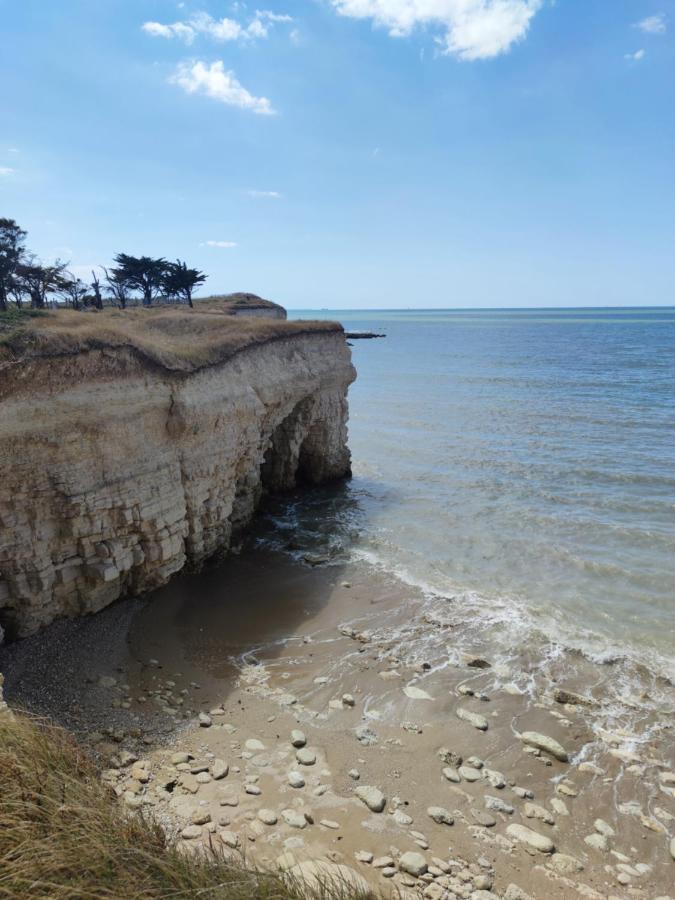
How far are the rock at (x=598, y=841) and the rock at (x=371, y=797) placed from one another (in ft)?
9.26

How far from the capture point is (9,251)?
36.0m

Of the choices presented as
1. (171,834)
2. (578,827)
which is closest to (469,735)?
(578,827)

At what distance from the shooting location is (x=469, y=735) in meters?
9.73

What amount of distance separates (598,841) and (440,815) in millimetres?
2150

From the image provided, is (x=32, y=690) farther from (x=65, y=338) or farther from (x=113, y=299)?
(x=113, y=299)

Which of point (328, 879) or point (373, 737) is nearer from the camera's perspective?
point (328, 879)

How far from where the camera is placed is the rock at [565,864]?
7191 mm

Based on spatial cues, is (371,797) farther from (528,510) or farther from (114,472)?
(528,510)

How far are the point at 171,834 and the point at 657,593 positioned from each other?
1266cm

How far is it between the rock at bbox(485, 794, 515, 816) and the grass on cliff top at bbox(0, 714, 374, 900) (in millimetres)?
3691

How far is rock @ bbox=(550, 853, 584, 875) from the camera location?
719 cm

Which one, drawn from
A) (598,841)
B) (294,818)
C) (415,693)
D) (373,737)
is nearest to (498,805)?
(598,841)

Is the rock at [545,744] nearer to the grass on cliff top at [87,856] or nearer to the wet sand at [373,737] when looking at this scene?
the wet sand at [373,737]

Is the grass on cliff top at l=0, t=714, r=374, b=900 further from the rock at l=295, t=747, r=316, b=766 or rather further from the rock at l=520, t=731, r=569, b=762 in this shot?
the rock at l=520, t=731, r=569, b=762
